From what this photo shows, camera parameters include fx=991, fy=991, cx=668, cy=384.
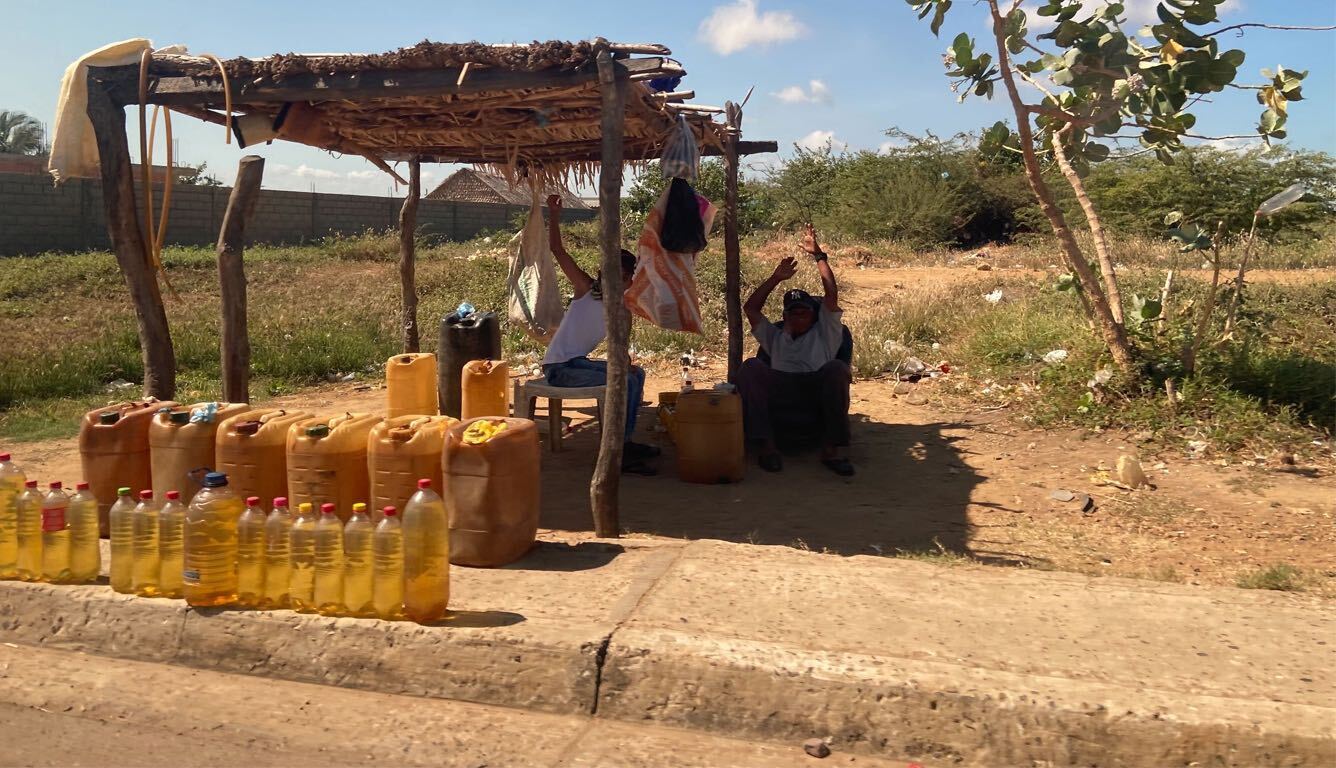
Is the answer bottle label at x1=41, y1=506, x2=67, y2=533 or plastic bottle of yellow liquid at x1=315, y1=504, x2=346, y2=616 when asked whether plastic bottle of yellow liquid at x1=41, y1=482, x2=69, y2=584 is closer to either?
bottle label at x1=41, y1=506, x2=67, y2=533

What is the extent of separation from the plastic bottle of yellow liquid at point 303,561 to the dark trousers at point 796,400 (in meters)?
3.63

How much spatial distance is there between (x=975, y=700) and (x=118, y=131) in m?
5.21

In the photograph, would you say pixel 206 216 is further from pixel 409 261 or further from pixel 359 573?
pixel 359 573

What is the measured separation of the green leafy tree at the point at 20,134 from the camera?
43312 mm

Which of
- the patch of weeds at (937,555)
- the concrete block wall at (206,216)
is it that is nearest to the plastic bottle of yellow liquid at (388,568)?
the patch of weeds at (937,555)

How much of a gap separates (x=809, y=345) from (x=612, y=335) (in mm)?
2270

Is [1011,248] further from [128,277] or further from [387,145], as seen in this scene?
[128,277]

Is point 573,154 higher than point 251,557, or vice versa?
point 573,154

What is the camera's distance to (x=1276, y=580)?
411 cm

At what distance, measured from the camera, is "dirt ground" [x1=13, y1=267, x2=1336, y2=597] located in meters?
4.95

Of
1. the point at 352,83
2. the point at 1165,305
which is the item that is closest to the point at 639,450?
the point at 352,83

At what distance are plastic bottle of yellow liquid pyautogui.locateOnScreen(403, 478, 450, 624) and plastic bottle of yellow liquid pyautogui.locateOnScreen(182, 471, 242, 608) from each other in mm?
715

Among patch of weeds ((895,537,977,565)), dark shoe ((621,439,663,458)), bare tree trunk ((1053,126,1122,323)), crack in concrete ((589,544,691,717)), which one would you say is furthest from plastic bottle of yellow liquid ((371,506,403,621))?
bare tree trunk ((1053,126,1122,323))

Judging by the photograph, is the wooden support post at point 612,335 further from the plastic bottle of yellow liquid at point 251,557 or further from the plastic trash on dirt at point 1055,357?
the plastic trash on dirt at point 1055,357
